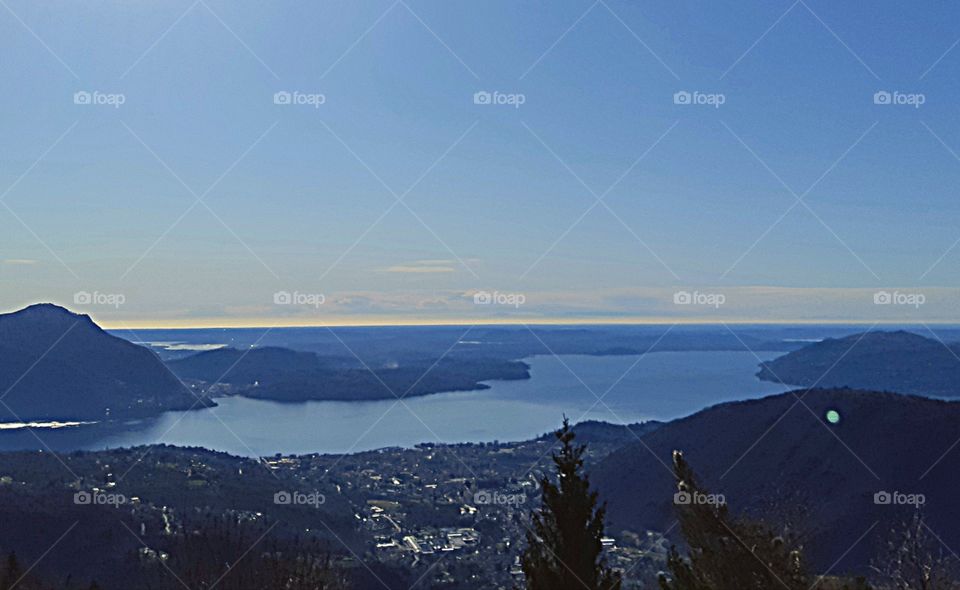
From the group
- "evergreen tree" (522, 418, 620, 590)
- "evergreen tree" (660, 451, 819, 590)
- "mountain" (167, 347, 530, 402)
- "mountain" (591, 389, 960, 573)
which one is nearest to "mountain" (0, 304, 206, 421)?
"mountain" (167, 347, 530, 402)

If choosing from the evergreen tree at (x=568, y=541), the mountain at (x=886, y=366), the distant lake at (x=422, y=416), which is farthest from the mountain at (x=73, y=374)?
the evergreen tree at (x=568, y=541)

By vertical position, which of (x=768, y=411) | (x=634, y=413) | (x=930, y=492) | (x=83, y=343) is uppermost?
(x=83, y=343)

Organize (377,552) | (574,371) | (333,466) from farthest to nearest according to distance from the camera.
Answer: (574,371) → (333,466) → (377,552)

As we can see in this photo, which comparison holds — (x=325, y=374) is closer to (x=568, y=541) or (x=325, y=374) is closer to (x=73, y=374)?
(x=73, y=374)

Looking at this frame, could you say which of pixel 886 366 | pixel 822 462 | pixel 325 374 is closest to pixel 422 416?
pixel 325 374

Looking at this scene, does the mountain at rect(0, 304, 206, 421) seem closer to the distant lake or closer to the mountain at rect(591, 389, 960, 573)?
the distant lake

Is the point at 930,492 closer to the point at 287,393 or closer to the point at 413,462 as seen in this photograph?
the point at 413,462

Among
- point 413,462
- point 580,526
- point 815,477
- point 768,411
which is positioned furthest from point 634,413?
point 580,526
